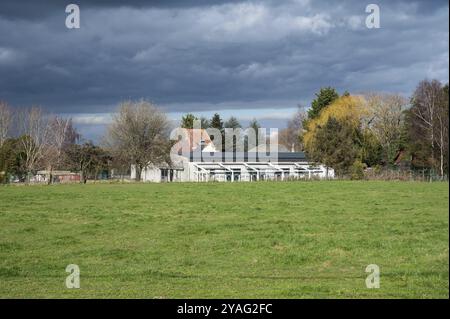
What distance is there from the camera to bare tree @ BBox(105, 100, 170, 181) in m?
89.6

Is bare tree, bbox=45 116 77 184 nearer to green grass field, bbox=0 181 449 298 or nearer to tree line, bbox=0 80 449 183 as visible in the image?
tree line, bbox=0 80 449 183

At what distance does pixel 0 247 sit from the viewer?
709 inches

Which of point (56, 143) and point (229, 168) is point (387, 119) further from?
point (56, 143)

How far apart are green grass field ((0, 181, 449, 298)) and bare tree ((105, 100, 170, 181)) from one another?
204 feet

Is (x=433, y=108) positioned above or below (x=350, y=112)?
below

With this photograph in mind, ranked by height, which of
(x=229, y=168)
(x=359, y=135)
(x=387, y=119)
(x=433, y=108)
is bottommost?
(x=229, y=168)

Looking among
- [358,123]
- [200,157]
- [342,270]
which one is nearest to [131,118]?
[200,157]

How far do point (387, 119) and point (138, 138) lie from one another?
36530 mm

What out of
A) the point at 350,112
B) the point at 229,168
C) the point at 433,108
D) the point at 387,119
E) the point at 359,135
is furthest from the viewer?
the point at 229,168

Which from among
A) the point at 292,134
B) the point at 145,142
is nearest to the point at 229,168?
the point at 145,142

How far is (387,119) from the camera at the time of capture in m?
80.9

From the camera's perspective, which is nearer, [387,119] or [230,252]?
[230,252]

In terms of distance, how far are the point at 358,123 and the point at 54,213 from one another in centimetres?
6381
